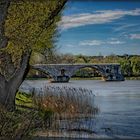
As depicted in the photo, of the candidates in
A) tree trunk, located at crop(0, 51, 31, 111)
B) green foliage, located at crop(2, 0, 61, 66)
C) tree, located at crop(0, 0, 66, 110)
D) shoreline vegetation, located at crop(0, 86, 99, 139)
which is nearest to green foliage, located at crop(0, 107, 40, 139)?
shoreline vegetation, located at crop(0, 86, 99, 139)

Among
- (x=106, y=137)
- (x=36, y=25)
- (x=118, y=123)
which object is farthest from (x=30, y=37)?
(x=118, y=123)

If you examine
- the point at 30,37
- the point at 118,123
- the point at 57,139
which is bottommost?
the point at 118,123

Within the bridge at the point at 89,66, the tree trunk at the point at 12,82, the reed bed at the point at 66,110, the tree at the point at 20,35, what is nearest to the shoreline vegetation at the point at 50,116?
the reed bed at the point at 66,110

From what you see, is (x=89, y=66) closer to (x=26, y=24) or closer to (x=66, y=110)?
(x=66, y=110)

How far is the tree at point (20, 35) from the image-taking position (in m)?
6.80

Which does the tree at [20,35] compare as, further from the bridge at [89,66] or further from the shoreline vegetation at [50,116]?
the bridge at [89,66]

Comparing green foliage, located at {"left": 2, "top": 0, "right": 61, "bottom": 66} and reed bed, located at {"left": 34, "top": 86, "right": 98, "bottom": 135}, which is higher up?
green foliage, located at {"left": 2, "top": 0, "right": 61, "bottom": 66}

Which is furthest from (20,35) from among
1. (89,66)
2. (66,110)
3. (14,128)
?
(89,66)

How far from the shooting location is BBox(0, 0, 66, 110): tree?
6.80m

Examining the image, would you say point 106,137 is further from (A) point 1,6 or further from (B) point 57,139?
(A) point 1,6

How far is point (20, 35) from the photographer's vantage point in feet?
22.3

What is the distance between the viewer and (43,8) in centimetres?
725

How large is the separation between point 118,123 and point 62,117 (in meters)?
1.20

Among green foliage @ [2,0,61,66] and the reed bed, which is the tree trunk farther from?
the reed bed
